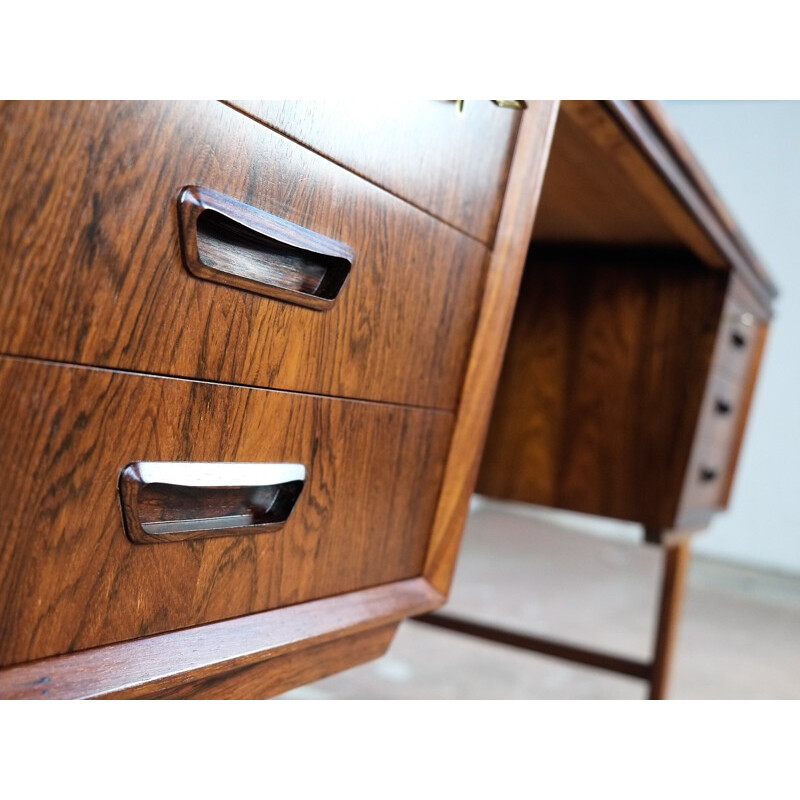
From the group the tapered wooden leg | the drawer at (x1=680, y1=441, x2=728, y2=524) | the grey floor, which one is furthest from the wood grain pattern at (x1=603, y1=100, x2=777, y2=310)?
the grey floor

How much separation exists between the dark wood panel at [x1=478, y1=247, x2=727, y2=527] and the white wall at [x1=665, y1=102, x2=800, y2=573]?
7.12 feet

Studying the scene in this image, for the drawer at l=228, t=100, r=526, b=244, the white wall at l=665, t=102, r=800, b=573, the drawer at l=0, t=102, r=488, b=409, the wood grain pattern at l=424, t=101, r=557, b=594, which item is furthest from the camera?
the white wall at l=665, t=102, r=800, b=573

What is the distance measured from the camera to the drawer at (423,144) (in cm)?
42

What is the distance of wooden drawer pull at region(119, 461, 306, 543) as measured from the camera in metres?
0.37

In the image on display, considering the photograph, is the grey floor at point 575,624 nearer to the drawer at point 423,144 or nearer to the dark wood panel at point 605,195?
the dark wood panel at point 605,195

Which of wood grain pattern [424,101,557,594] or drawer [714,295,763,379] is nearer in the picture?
wood grain pattern [424,101,557,594]

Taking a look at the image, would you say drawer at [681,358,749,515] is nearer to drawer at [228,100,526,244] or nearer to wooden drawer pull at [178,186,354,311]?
drawer at [228,100,526,244]

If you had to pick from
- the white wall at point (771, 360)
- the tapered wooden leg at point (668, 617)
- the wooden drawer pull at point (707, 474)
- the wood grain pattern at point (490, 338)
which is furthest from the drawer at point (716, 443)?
the white wall at point (771, 360)

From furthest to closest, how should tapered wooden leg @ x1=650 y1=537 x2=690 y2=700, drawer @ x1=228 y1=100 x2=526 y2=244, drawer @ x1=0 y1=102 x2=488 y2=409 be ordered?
1. tapered wooden leg @ x1=650 y1=537 x2=690 y2=700
2. drawer @ x1=228 y1=100 x2=526 y2=244
3. drawer @ x1=0 y1=102 x2=488 y2=409

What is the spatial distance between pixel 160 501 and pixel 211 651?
86mm
